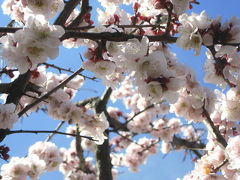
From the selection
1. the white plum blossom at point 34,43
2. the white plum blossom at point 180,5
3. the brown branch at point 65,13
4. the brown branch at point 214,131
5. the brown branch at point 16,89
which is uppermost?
the brown branch at point 65,13

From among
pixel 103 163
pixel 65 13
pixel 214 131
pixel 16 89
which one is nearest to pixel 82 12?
pixel 65 13

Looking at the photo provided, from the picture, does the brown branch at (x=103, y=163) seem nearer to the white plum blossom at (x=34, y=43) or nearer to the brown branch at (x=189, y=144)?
the brown branch at (x=189, y=144)

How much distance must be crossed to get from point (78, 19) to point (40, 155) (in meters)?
1.69

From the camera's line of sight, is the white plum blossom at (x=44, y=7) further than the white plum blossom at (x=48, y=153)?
No

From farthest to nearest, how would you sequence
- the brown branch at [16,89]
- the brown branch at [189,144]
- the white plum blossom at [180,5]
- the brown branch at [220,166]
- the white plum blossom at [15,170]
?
1. the brown branch at [189,144]
2. the white plum blossom at [15,170]
3. the brown branch at [16,89]
4. the brown branch at [220,166]
5. the white plum blossom at [180,5]

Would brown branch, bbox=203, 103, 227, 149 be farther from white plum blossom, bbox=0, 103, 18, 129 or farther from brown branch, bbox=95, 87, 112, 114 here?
brown branch, bbox=95, 87, 112, 114

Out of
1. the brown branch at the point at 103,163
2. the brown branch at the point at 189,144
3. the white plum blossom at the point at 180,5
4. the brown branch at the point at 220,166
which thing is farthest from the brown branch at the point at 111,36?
the brown branch at the point at 189,144

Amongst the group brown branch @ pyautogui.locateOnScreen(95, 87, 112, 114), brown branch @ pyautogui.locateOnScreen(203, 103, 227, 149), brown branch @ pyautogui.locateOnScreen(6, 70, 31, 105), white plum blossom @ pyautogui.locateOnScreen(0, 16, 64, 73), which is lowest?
brown branch @ pyautogui.locateOnScreen(203, 103, 227, 149)

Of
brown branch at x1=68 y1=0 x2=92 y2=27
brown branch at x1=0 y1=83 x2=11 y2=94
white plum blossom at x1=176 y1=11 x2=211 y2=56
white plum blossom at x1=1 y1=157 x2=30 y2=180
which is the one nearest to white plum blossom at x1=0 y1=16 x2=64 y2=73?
brown branch at x1=0 y1=83 x2=11 y2=94

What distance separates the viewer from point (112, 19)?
278cm

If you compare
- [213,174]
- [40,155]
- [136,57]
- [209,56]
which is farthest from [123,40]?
A: [40,155]

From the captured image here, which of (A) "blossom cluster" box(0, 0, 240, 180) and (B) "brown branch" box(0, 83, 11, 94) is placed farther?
(B) "brown branch" box(0, 83, 11, 94)

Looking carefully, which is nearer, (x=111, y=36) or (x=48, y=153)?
(x=111, y=36)

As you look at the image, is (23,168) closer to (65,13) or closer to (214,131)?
(65,13)
